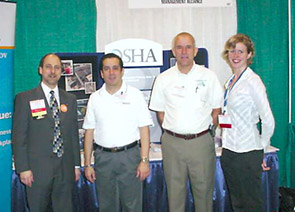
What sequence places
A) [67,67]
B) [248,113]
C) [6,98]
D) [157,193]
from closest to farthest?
[248,113], [6,98], [157,193], [67,67]

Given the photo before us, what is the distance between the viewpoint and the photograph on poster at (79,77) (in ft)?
10.3

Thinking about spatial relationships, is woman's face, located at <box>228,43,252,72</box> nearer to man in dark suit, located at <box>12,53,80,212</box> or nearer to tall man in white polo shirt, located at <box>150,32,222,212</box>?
tall man in white polo shirt, located at <box>150,32,222,212</box>

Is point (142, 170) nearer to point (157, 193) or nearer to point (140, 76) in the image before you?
point (157, 193)

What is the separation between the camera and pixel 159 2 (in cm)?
350

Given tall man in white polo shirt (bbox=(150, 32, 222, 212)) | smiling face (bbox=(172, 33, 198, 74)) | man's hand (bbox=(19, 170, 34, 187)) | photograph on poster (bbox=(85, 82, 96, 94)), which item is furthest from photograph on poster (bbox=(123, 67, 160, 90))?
man's hand (bbox=(19, 170, 34, 187))

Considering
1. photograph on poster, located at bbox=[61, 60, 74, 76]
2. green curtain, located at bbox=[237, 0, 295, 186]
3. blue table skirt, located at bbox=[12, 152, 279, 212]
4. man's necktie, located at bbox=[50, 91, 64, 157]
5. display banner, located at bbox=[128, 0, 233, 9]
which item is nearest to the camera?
man's necktie, located at bbox=[50, 91, 64, 157]

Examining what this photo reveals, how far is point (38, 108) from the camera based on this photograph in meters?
2.19

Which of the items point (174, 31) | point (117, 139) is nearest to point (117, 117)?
point (117, 139)

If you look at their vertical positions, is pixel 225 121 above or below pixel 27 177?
above

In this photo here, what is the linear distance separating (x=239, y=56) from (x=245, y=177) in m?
0.87

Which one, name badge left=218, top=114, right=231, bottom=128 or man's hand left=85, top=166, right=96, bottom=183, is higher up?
name badge left=218, top=114, right=231, bottom=128

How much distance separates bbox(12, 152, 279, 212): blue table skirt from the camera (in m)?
2.67

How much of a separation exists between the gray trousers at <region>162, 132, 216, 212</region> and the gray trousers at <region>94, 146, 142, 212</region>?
11.1 inches

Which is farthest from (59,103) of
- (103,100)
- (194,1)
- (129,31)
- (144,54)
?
(194,1)
